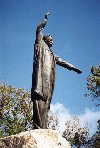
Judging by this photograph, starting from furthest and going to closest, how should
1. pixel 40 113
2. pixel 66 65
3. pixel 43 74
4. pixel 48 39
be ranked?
pixel 66 65, pixel 48 39, pixel 43 74, pixel 40 113

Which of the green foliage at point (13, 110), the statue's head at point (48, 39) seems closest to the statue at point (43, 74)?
the statue's head at point (48, 39)

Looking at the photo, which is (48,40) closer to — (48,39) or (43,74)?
(48,39)

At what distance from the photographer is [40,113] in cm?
A: 684

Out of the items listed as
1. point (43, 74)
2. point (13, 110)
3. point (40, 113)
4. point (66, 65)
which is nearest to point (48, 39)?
point (66, 65)

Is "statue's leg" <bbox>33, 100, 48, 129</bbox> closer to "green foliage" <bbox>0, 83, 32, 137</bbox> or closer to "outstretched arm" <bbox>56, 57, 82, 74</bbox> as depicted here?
"outstretched arm" <bbox>56, 57, 82, 74</bbox>

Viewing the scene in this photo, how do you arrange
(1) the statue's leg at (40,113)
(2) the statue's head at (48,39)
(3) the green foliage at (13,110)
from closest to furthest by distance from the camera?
(1) the statue's leg at (40,113), (2) the statue's head at (48,39), (3) the green foliage at (13,110)

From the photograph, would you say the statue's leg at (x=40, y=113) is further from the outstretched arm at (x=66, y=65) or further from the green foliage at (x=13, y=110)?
the green foliage at (x=13, y=110)

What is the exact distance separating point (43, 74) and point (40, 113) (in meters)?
0.84

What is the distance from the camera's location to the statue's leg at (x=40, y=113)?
6.78 m

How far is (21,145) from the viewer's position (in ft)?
19.8

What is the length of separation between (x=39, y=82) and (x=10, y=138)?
135 centimetres

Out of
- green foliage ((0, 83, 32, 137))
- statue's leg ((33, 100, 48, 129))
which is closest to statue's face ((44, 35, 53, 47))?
statue's leg ((33, 100, 48, 129))

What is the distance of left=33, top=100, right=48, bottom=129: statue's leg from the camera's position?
22.2ft

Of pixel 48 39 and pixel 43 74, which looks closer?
pixel 43 74
